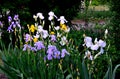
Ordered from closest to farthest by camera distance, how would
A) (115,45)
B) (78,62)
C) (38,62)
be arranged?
(78,62), (38,62), (115,45)

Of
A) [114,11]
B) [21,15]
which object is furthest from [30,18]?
[114,11]

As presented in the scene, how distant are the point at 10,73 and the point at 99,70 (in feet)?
4.07

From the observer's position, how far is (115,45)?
5.71 metres

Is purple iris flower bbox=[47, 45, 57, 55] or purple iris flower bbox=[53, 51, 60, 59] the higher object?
purple iris flower bbox=[47, 45, 57, 55]

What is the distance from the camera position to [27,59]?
506 centimetres

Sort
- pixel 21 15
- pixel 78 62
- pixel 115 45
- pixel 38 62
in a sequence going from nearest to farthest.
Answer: pixel 78 62 → pixel 38 62 → pixel 115 45 → pixel 21 15

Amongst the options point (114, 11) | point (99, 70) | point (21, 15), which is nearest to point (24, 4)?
point (21, 15)

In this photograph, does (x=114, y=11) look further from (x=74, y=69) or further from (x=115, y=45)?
(x=74, y=69)

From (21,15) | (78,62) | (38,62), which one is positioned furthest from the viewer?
(21,15)

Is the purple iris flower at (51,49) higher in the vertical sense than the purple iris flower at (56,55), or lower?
higher

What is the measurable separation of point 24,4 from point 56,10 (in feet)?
2.47

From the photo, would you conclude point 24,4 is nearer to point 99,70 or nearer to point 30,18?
point 30,18

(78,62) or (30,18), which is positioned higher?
(78,62)

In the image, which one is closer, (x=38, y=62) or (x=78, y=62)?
(x=78, y=62)
